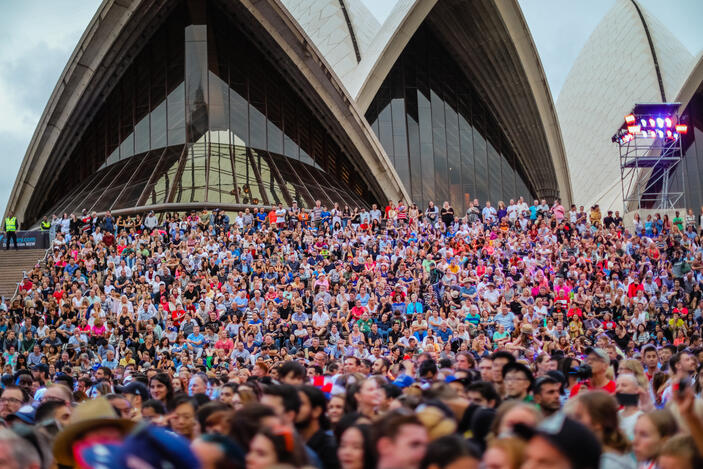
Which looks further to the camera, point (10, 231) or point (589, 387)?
point (10, 231)

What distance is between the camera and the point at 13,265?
20453 millimetres

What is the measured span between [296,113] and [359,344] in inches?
732

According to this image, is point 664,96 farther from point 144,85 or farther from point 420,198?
point 144,85

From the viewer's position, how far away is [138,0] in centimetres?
2725

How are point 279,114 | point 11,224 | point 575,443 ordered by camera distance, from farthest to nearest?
point 279,114
point 11,224
point 575,443

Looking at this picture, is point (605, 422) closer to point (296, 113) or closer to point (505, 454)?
point (505, 454)

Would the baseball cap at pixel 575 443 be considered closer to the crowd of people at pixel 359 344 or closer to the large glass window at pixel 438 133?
the crowd of people at pixel 359 344

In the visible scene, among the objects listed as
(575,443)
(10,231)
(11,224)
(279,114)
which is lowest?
(575,443)

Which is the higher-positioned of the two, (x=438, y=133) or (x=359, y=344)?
(x=438, y=133)

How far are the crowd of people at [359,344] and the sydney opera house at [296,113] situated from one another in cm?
457

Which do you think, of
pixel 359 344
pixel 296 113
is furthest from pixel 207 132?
pixel 359 344

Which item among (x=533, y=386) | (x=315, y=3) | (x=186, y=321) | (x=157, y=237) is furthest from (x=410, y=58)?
(x=533, y=386)

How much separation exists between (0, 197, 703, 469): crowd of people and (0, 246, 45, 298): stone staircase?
0.96m

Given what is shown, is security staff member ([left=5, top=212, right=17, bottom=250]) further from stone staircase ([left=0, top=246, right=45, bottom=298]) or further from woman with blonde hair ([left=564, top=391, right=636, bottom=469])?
woman with blonde hair ([left=564, top=391, right=636, bottom=469])
